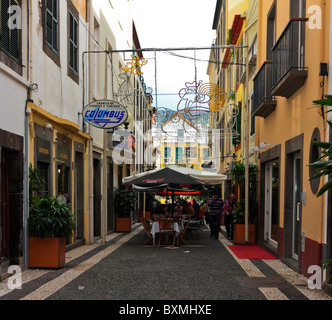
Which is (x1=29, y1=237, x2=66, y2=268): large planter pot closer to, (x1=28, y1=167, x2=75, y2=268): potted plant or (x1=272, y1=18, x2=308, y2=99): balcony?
(x1=28, y1=167, x2=75, y2=268): potted plant

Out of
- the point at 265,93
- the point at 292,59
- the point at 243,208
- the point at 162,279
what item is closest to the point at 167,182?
the point at 243,208

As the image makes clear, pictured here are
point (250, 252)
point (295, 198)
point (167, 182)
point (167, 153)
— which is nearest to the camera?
point (295, 198)

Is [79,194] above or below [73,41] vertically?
below

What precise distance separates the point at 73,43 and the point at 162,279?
7.72 metres

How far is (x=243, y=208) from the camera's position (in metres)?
14.2

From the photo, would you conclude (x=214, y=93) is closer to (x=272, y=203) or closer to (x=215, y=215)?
(x=272, y=203)

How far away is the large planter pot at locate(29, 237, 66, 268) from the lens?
8969 millimetres

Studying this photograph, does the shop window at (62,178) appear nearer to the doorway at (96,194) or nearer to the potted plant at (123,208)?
the doorway at (96,194)

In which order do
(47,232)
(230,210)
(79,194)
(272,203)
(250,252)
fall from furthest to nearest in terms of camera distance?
(230,210)
(79,194)
(272,203)
(250,252)
(47,232)

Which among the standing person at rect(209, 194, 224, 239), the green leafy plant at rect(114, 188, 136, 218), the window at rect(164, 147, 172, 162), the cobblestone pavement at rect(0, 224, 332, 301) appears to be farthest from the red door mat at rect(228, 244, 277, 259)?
the window at rect(164, 147, 172, 162)

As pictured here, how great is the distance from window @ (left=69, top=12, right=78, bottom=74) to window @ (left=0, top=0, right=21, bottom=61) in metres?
3.72

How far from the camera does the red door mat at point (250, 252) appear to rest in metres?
11.3

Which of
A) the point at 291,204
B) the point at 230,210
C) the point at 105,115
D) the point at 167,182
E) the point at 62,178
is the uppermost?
the point at 105,115

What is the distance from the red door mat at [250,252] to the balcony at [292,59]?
4.02 metres
